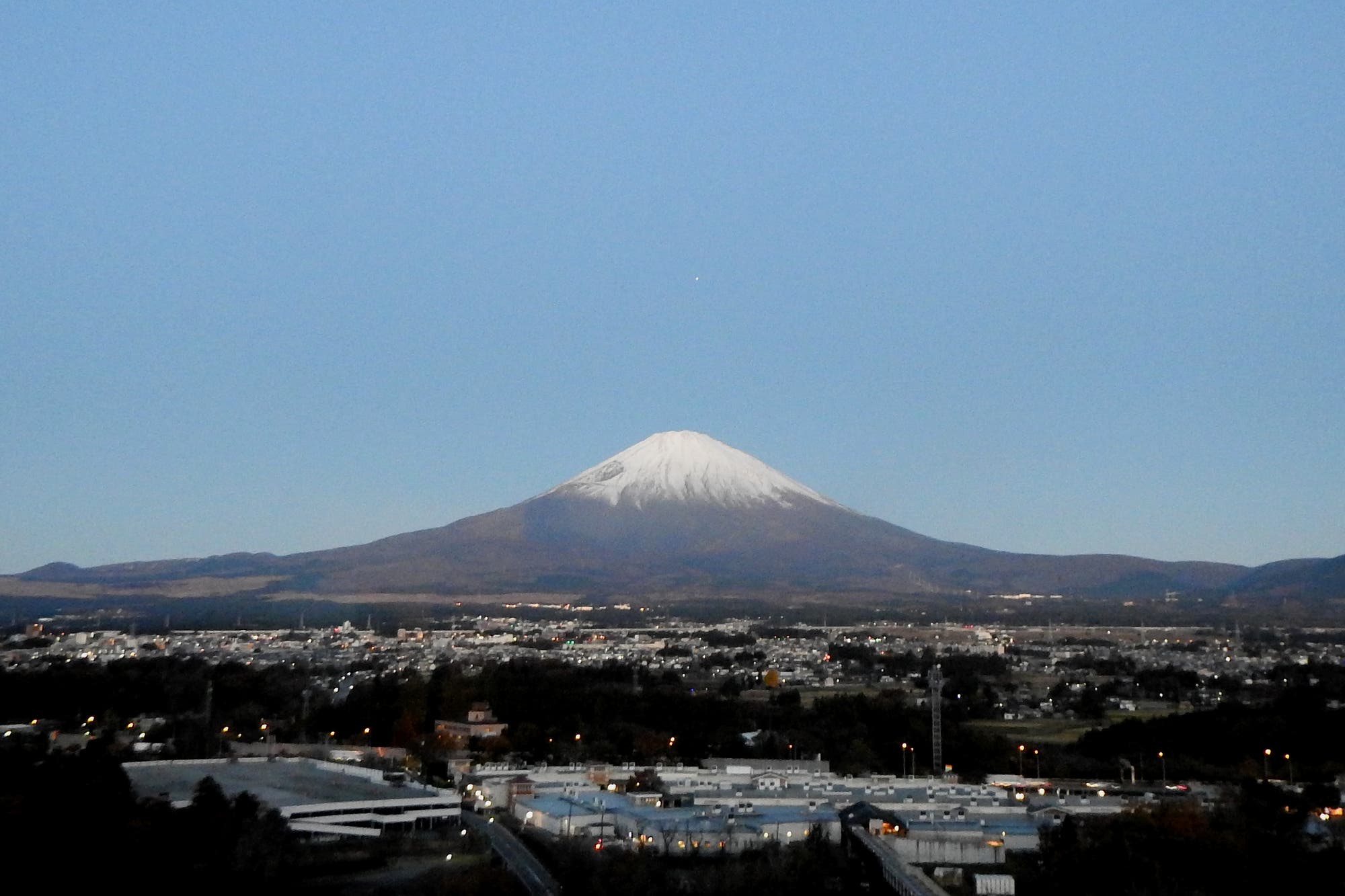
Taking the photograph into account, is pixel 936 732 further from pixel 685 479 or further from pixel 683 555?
pixel 685 479

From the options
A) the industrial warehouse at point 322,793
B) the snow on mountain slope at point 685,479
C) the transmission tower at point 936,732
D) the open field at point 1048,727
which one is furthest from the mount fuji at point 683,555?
the industrial warehouse at point 322,793

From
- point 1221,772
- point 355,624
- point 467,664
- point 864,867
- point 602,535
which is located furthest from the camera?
point 602,535

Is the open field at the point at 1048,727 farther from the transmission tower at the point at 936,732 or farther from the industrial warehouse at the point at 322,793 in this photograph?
the industrial warehouse at the point at 322,793

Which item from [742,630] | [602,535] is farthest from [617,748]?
[602,535]

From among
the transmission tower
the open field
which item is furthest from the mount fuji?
the transmission tower

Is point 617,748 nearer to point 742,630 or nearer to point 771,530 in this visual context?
point 742,630

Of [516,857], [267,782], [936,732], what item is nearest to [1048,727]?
[936,732]
